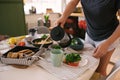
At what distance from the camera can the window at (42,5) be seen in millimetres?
3779

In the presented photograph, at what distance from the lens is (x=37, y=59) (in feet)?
4.13

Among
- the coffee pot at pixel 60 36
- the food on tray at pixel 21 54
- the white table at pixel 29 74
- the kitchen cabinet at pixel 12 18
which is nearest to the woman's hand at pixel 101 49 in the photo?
the white table at pixel 29 74

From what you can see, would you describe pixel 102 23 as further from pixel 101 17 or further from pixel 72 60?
pixel 72 60

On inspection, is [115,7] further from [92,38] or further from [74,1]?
[74,1]

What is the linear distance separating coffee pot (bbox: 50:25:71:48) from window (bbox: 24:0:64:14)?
8.15 ft

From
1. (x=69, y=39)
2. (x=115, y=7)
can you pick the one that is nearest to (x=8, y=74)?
(x=69, y=39)

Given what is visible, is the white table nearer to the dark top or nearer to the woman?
the woman

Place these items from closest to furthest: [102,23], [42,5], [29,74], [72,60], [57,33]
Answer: [29,74] < [72,60] < [57,33] < [102,23] < [42,5]

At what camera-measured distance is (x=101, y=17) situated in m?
1.49

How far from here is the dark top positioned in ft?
4.68

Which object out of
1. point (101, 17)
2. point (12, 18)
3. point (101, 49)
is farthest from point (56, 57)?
point (12, 18)

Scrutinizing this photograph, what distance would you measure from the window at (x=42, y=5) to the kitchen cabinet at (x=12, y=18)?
0.54 m

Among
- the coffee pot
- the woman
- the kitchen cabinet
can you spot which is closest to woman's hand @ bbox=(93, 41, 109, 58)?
the woman

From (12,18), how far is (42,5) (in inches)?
38.5
